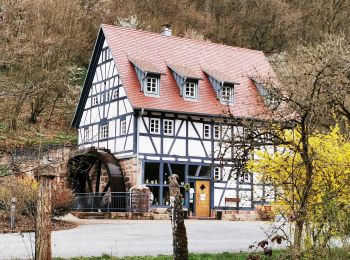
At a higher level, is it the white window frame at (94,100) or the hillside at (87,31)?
the hillside at (87,31)

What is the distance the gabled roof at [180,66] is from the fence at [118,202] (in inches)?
170

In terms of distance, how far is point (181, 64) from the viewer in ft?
113

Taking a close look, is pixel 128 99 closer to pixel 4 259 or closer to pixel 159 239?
pixel 159 239

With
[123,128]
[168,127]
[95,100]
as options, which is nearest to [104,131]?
[95,100]

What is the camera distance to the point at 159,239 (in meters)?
18.0

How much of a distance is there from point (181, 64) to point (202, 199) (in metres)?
7.77

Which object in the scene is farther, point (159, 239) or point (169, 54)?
point (169, 54)

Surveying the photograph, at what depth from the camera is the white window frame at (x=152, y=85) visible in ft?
102

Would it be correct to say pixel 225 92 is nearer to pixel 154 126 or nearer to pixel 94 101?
pixel 154 126

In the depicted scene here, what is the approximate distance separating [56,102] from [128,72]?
14995 mm

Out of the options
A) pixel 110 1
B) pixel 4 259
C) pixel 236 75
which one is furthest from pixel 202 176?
pixel 110 1

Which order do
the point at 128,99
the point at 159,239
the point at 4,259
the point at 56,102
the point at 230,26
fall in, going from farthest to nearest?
the point at 230,26
the point at 56,102
the point at 128,99
the point at 159,239
the point at 4,259

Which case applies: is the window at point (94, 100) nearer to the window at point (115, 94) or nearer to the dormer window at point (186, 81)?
the window at point (115, 94)

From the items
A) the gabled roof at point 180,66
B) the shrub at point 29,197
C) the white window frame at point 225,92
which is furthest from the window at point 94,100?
the shrub at point 29,197
